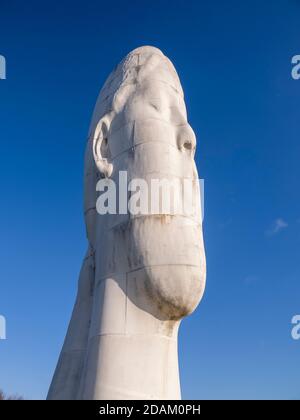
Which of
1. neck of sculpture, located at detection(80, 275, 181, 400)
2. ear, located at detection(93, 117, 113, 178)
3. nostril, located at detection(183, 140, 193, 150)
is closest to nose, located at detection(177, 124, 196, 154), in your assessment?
nostril, located at detection(183, 140, 193, 150)

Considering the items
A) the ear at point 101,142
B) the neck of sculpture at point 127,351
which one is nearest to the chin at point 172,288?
the neck of sculpture at point 127,351

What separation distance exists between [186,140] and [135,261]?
1949 mm

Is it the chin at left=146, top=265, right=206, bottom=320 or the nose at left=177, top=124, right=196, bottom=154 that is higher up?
the nose at left=177, top=124, right=196, bottom=154

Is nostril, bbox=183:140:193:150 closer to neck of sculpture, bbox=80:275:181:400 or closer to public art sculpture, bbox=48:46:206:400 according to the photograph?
public art sculpture, bbox=48:46:206:400

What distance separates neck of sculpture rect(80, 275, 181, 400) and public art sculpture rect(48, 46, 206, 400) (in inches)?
0.5

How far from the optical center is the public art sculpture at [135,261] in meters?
5.62

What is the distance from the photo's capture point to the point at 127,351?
5.60 meters

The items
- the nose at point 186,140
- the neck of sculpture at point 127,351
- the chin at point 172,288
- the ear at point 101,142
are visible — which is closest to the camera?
the neck of sculpture at point 127,351

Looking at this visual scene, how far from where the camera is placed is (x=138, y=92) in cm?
709

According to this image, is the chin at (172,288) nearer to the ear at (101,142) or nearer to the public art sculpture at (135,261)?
the public art sculpture at (135,261)

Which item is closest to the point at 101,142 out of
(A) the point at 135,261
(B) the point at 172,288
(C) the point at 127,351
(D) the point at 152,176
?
(D) the point at 152,176

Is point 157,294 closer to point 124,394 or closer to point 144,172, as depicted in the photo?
point 124,394

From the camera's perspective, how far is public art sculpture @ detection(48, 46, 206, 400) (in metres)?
5.62

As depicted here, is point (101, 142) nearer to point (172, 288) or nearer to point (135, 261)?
point (135, 261)
